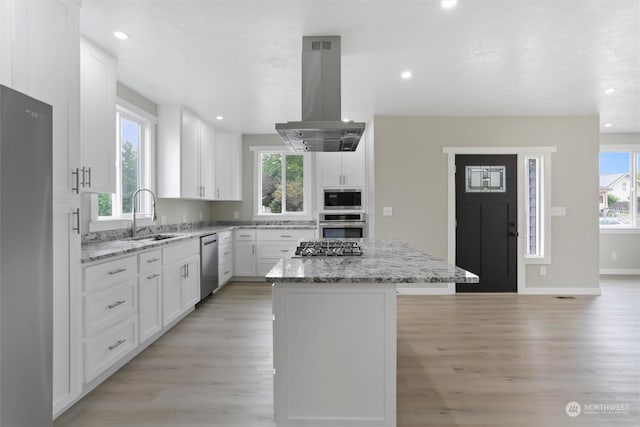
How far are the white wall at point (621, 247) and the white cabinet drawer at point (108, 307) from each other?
23.6 feet

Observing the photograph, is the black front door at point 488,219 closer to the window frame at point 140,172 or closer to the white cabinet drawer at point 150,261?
the white cabinet drawer at point 150,261

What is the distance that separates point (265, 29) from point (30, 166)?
172 centimetres

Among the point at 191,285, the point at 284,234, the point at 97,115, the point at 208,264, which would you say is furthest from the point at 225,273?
the point at 97,115

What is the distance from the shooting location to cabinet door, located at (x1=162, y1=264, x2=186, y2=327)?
10.6 feet

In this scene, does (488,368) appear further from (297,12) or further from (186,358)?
(297,12)

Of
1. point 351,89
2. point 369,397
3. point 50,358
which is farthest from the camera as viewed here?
point 351,89

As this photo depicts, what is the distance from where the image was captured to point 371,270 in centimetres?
176

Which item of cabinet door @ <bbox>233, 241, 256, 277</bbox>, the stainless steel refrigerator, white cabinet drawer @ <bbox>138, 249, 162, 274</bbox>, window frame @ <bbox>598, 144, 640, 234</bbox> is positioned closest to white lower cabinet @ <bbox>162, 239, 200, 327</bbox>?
white cabinet drawer @ <bbox>138, 249, 162, 274</bbox>

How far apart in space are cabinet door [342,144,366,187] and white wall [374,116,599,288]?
0.59m

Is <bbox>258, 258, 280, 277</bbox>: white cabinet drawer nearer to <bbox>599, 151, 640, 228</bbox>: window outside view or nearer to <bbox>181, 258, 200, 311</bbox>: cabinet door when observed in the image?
<bbox>181, 258, 200, 311</bbox>: cabinet door

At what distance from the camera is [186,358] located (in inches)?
111

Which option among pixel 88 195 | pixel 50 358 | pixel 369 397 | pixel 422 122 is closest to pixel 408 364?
pixel 369 397

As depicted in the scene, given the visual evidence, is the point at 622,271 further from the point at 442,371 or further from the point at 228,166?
the point at 228,166

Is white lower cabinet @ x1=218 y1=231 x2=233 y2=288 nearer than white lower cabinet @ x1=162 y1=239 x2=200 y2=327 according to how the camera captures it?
No
